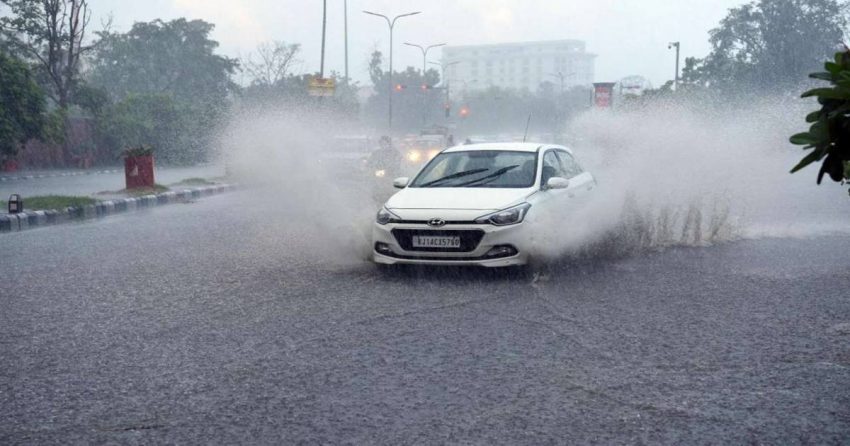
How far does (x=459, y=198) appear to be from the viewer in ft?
29.5

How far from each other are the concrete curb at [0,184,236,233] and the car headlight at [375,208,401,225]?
8.62 m

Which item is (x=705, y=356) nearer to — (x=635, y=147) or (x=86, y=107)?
(x=635, y=147)

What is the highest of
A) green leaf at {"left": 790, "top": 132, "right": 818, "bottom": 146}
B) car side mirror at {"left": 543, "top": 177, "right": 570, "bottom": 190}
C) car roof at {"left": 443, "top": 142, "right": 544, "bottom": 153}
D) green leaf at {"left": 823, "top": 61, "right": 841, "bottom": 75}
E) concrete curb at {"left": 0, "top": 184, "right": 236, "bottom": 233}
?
green leaf at {"left": 823, "top": 61, "right": 841, "bottom": 75}

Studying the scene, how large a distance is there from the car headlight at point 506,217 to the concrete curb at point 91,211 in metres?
9.78

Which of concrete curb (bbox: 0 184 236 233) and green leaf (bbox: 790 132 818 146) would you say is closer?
green leaf (bbox: 790 132 818 146)

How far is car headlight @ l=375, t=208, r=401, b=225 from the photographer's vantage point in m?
8.77

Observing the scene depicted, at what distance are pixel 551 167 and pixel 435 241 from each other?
2243 mm

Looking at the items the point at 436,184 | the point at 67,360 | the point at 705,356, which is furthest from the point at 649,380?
the point at 436,184

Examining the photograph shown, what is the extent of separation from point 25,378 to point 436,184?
17.6ft

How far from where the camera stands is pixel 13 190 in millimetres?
24000

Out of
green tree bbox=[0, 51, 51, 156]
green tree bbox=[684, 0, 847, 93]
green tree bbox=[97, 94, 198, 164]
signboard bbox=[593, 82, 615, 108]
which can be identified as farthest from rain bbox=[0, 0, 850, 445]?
green tree bbox=[684, 0, 847, 93]

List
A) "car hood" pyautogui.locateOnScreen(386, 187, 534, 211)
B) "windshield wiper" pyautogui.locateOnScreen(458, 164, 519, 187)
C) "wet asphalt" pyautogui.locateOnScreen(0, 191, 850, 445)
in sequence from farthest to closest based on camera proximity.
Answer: "windshield wiper" pyautogui.locateOnScreen(458, 164, 519, 187) < "car hood" pyautogui.locateOnScreen(386, 187, 534, 211) < "wet asphalt" pyautogui.locateOnScreen(0, 191, 850, 445)

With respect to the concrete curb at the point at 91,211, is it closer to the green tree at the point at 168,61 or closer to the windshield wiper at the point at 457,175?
the windshield wiper at the point at 457,175

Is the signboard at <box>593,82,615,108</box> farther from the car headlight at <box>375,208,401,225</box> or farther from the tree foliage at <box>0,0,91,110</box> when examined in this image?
the car headlight at <box>375,208,401,225</box>
